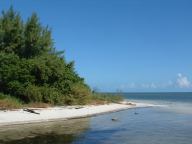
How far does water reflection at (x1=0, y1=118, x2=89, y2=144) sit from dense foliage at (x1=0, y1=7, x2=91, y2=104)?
492 inches

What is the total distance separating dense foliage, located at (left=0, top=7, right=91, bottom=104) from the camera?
52406 mm

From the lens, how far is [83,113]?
52.1 m

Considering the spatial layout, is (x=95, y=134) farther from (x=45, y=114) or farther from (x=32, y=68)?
(x=32, y=68)

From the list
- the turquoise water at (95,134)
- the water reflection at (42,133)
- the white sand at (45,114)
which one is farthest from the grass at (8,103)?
the turquoise water at (95,134)

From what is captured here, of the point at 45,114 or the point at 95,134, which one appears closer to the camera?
the point at 95,134

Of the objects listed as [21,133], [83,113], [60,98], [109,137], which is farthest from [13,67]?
[109,137]

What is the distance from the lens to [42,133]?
3294cm

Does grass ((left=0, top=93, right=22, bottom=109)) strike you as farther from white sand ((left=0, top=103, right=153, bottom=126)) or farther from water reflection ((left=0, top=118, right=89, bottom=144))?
→ water reflection ((left=0, top=118, right=89, bottom=144))

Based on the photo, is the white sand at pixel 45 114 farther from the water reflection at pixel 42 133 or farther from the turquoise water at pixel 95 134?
the turquoise water at pixel 95 134

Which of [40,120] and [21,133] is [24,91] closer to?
[40,120]

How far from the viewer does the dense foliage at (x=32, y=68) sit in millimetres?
52406

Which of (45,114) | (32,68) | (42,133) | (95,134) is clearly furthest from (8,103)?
(95,134)

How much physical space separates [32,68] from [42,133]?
71.5 ft

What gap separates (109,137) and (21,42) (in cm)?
3363
